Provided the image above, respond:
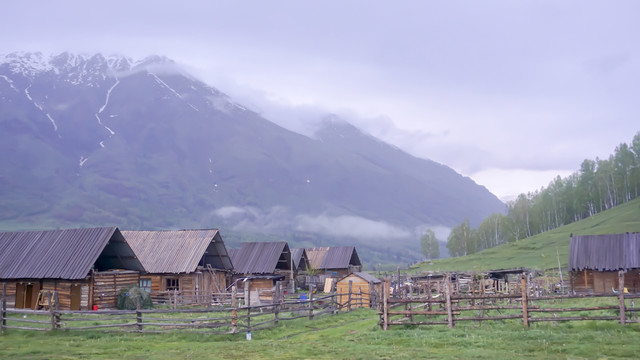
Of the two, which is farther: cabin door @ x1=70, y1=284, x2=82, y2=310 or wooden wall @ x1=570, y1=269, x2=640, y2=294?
wooden wall @ x1=570, y1=269, x2=640, y2=294

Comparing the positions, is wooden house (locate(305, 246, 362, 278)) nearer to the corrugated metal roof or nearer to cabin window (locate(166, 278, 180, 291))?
cabin window (locate(166, 278, 180, 291))

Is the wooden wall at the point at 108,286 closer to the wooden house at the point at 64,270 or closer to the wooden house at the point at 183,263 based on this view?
the wooden house at the point at 64,270

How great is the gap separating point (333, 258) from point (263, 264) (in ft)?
72.0

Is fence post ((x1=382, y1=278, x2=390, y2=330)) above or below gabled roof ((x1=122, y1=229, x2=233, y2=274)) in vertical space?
below

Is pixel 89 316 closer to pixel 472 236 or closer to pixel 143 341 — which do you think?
pixel 143 341

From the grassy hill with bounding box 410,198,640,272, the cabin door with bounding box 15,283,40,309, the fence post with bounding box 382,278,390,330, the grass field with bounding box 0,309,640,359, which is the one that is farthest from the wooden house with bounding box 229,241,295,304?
the fence post with bounding box 382,278,390,330

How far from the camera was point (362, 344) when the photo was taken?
25.5 m

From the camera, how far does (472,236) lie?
563ft

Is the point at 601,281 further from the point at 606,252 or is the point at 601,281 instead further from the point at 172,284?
the point at 172,284

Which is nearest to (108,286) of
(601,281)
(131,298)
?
(131,298)

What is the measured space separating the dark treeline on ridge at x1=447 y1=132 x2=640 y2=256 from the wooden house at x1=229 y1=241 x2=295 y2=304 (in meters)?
Answer: 84.4

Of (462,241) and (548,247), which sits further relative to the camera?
(462,241)

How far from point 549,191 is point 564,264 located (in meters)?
72.8

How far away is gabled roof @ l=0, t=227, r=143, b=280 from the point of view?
147ft
